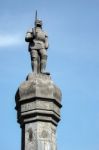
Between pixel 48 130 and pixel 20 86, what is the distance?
4.58 ft

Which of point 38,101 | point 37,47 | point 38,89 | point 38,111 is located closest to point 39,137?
point 38,111

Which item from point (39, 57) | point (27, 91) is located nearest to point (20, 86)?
point (27, 91)

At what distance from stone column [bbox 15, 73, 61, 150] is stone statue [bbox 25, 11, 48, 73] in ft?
Result: 2.21

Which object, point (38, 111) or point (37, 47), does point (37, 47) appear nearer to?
point (37, 47)

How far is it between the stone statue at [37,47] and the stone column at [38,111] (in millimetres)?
673

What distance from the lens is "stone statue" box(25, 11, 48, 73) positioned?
15094 millimetres

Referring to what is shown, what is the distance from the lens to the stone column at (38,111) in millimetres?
13742

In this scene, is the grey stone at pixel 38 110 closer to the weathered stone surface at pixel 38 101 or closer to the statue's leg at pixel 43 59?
the weathered stone surface at pixel 38 101

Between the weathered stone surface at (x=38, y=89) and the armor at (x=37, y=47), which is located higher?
the armor at (x=37, y=47)

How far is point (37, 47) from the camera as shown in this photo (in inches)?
598

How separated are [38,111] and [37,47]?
2102mm

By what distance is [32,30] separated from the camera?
15.5 meters

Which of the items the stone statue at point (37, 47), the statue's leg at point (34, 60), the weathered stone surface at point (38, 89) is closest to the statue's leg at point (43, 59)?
the stone statue at point (37, 47)

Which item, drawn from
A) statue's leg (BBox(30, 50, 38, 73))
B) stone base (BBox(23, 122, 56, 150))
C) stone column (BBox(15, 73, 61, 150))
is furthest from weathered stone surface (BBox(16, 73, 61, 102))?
stone base (BBox(23, 122, 56, 150))
